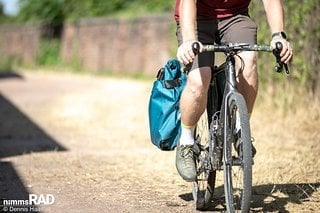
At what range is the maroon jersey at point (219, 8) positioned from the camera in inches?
169

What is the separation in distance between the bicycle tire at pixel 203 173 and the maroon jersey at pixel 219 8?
2.42 ft

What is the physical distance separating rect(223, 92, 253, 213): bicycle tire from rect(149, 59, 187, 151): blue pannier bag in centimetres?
60

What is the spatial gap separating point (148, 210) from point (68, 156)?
8.61 ft

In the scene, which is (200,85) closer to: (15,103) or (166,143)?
(166,143)

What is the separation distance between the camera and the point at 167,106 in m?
Answer: 4.54

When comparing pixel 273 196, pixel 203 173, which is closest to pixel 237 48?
pixel 203 173

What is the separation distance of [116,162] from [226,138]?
9.11ft

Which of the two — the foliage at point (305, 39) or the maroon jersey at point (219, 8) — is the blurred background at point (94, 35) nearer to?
the foliage at point (305, 39)

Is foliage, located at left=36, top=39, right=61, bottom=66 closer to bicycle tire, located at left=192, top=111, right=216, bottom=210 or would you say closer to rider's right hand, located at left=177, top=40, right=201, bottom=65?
bicycle tire, located at left=192, top=111, right=216, bottom=210

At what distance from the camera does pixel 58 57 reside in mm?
26641

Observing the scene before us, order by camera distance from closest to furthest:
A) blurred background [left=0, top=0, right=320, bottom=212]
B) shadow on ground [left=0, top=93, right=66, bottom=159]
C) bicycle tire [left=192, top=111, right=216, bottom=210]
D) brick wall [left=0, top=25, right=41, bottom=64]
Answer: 1. bicycle tire [left=192, top=111, right=216, bottom=210]
2. blurred background [left=0, top=0, right=320, bottom=212]
3. shadow on ground [left=0, top=93, right=66, bottom=159]
4. brick wall [left=0, top=25, right=41, bottom=64]

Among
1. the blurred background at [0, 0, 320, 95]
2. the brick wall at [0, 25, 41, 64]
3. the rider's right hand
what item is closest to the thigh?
the rider's right hand

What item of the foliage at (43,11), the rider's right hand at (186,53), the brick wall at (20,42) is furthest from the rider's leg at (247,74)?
the brick wall at (20,42)

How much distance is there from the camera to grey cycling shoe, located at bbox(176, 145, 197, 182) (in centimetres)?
431
